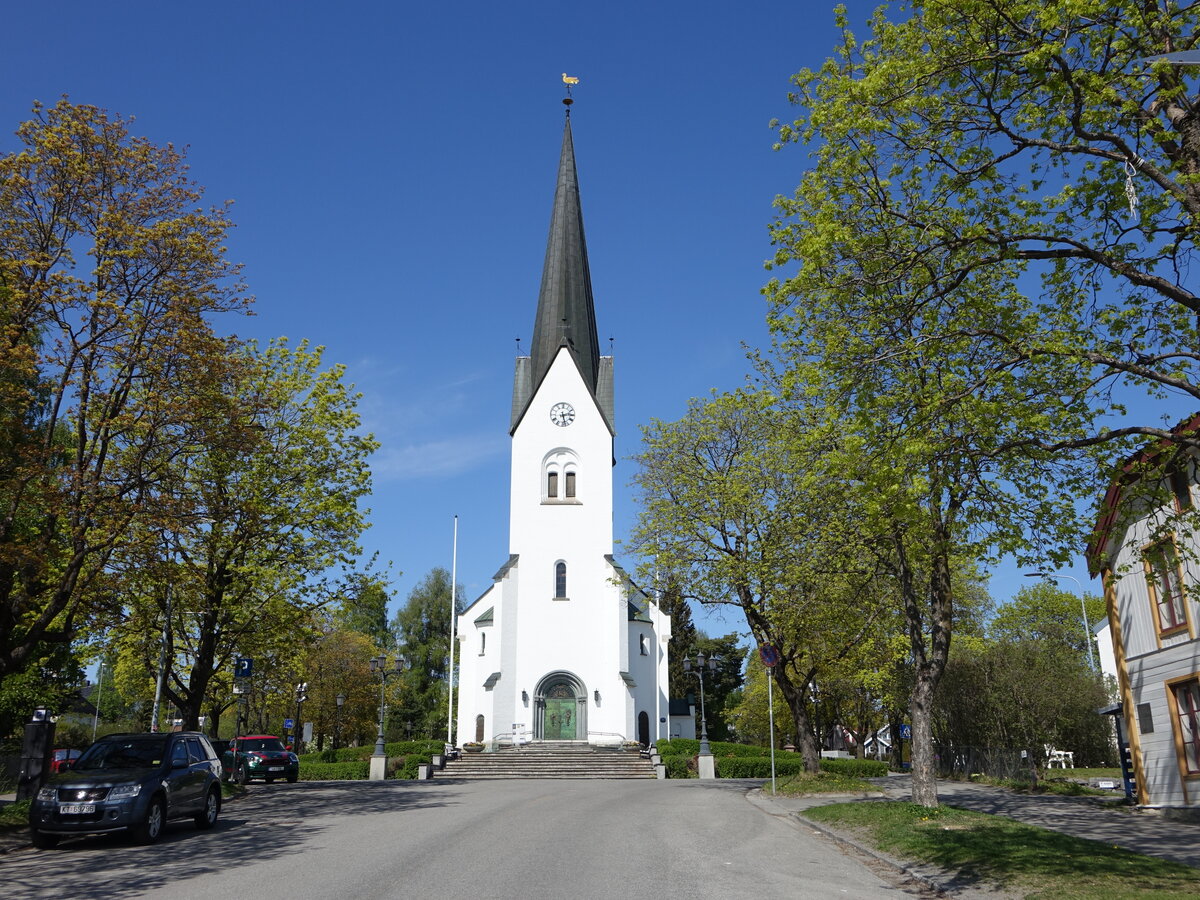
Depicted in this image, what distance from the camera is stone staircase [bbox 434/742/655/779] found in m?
36.2

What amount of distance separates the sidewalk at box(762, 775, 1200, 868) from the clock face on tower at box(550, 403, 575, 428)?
26159mm

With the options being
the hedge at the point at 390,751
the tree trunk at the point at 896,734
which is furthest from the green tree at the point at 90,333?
the tree trunk at the point at 896,734

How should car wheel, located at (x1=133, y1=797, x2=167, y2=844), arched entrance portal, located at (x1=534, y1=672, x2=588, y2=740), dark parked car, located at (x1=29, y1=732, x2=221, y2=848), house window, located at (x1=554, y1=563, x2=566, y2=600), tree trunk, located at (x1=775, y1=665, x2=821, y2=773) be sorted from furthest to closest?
house window, located at (x1=554, y1=563, x2=566, y2=600) < arched entrance portal, located at (x1=534, y1=672, x2=588, y2=740) < tree trunk, located at (x1=775, y1=665, x2=821, y2=773) < car wheel, located at (x1=133, y1=797, x2=167, y2=844) < dark parked car, located at (x1=29, y1=732, x2=221, y2=848)

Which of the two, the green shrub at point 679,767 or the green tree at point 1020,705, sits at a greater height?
the green tree at point 1020,705

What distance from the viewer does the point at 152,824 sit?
1373 centimetres

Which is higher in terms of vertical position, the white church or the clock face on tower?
the clock face on tower

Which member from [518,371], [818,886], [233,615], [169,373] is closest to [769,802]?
[818,886]

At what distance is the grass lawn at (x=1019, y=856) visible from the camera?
9141 mm

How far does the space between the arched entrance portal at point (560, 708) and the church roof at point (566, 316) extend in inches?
534

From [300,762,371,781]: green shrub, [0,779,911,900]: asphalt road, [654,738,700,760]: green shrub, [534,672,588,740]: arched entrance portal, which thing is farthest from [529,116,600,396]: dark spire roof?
[0,779,911,900]: asphalt road

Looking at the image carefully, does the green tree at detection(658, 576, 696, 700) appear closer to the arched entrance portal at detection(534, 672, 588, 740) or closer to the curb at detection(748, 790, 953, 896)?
the arched entrance portal at detection(534, 672, 588, 740)

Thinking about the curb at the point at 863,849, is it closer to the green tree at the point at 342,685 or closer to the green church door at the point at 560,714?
the green church door at the point at 560,714

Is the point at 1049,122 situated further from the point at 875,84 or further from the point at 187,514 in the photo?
the point at 187,514

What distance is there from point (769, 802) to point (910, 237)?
1501 centimetres
